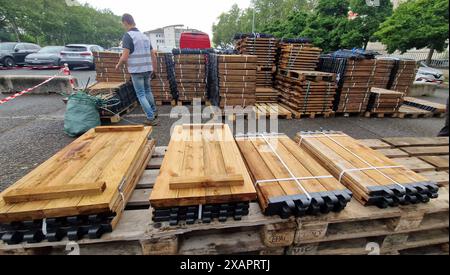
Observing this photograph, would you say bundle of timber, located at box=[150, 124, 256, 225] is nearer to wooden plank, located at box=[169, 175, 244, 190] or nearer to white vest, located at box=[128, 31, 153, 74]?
wooden plank, located at box=[169, 175, 244, 190]

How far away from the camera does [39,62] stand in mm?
12766

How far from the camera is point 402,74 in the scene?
7.91 m

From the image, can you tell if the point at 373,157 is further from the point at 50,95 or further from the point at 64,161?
the point at 50,95

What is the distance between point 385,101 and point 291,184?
6459mm

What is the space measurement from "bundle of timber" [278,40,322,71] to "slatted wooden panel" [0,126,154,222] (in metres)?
5.93

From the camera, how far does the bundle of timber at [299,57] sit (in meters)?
7.03

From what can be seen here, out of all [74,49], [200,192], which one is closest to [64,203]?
[200,192]

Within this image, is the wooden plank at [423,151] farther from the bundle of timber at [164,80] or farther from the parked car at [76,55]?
the parked car at [76,55]

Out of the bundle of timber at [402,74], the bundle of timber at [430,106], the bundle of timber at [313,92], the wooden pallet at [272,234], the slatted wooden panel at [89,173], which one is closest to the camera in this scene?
the slatted wooden panel at [89,173]

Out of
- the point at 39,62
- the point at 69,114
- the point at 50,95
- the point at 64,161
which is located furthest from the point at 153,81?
the point at 39,62

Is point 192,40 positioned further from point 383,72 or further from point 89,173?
point 89,173

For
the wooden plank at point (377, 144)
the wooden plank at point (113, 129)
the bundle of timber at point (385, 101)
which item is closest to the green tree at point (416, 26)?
the bundle of timber at point (385, 101)

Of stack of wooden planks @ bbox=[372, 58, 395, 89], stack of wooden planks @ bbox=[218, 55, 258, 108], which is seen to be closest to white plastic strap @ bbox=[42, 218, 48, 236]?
stack of wooden planks @ bbox=[218, 55, 258, 108]

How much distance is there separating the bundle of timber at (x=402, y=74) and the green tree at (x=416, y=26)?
31.1 ft
